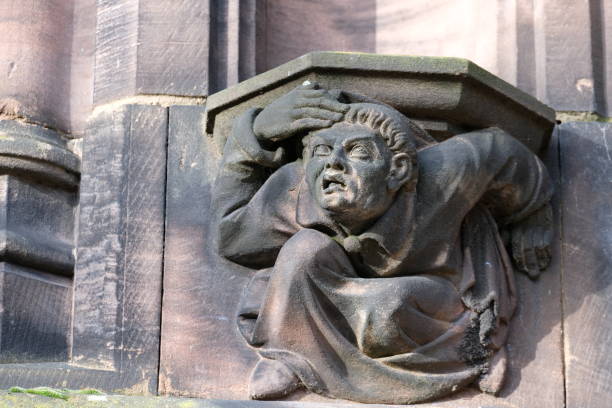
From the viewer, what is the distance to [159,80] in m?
4.96

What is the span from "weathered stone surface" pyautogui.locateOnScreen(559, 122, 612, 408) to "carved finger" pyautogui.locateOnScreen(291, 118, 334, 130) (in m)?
0.87

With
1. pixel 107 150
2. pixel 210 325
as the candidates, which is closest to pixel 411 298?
pixel 210 325

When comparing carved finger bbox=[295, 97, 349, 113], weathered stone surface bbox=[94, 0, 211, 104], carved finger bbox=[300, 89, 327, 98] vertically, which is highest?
weathered stone surface bbox=[94, 0, 211, 104]

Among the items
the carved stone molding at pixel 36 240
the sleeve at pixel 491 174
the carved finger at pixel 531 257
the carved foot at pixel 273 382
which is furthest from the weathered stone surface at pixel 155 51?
the carved finger at pixel 531 257

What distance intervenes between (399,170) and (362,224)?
0.62ft

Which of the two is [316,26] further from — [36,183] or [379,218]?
[379,218]

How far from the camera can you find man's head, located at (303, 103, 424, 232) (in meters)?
4.39

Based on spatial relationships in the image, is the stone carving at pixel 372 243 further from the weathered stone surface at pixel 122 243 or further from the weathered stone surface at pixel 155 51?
the weathered stone surface at pixel 155 51

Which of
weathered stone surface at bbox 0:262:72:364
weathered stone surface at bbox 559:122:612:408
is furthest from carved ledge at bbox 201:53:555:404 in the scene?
weathered stone surface at bbox 0:262:72:364

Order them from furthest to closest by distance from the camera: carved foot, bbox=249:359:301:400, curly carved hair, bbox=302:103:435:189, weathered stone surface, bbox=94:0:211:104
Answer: weathered stone surface, bbox=94:0:211:104, curly carved hair, bbox=302:103:435:189, carved foot, bbox=249:359:301:400

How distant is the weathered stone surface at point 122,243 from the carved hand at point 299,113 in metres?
0.43

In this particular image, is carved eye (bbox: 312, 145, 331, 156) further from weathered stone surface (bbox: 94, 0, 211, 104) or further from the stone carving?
weathered stone surface (bbox: 94, 0, 211, 104)

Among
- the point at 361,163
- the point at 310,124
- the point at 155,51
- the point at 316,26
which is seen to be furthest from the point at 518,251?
the point at 155,51

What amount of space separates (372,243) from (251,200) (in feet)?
1.39
